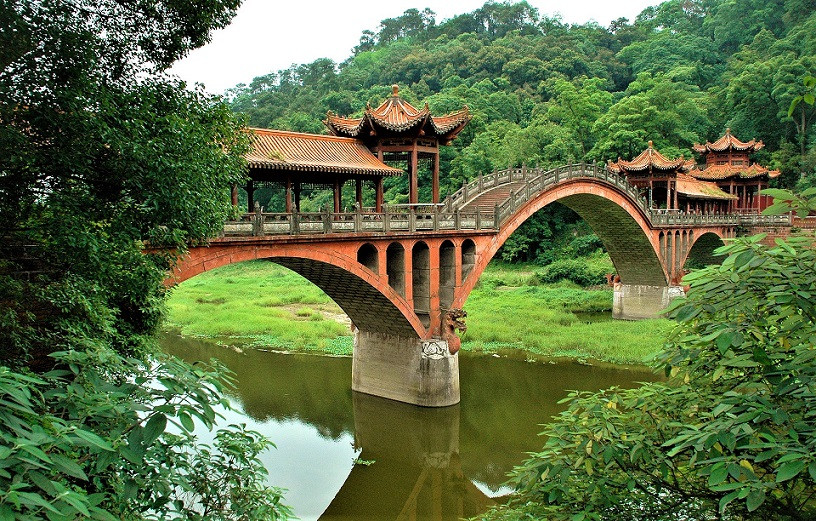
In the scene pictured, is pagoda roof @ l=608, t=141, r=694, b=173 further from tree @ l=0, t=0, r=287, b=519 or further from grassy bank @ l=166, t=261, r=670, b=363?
tree @ l=0, t=0, r=287, b=519

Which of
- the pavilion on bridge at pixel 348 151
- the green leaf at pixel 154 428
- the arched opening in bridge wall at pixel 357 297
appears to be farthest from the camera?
the arched opening in bridge wall at pixel 357 297

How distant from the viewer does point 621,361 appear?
80.8 feet

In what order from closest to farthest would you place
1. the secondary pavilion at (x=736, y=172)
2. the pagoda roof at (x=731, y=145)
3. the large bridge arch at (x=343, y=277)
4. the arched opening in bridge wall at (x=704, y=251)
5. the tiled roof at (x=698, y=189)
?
the large bridge arch at (x=343, y=277)
the tiled roof at (x=698, y=189)
the arched opening in bridge wall at (x=704, y=251)
the secondary pavilion at (x=736, y=172)
the pagoda roof at (x=731, y=145)

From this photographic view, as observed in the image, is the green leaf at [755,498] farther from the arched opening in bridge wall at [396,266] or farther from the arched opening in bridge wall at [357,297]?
the arched opening in bridge wall at [396,266]

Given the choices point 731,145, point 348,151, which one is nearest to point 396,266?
point 348,151

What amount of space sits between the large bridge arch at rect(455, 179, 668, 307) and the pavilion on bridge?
5.80 metres

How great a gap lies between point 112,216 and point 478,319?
25461mm

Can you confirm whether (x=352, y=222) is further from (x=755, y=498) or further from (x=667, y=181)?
(x=667, y=181)

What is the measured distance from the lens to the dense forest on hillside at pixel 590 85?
49.5 metres

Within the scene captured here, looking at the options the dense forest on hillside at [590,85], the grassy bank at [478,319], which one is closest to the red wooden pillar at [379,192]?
the grassy bank at [478,319]

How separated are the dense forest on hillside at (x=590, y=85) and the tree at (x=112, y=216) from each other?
97.3ft

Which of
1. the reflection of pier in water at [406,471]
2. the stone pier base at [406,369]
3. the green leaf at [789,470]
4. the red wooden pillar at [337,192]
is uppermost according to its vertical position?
the red wooden pillar at [337,192]

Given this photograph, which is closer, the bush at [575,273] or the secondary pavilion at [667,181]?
the secondary pavilion at [667,181]

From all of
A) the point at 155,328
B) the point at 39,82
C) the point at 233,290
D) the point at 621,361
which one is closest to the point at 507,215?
the point at 621,361
